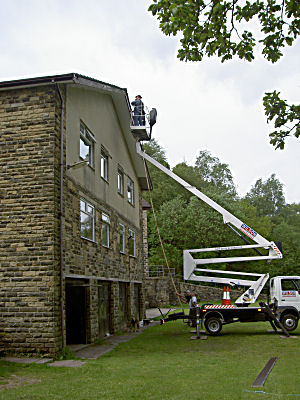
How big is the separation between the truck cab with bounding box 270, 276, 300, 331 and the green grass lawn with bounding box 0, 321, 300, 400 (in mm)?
2431

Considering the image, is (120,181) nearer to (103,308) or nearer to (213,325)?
(103,308)

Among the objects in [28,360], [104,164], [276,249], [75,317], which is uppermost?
[104,164]

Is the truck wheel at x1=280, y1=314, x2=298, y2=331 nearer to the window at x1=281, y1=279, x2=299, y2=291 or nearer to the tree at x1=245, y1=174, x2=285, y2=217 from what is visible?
the window at x1=281, y1=279, x2=299, y2=291

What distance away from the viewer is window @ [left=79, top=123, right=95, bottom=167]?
15.1m

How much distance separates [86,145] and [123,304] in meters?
7.89

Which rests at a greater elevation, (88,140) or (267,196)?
(267,196)

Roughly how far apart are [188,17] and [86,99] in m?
9.87

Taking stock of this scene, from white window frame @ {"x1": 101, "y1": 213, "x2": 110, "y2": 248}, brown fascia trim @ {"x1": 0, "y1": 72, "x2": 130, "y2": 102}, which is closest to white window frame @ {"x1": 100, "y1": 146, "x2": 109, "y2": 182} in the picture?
white window frame @ {"x1": 101, "y1": 213, "x2": 110, "y2": 248}

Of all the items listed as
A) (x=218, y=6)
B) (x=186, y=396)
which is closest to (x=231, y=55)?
(x=218, y=6)

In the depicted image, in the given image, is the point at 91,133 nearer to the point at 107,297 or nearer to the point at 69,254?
the point at 69,254

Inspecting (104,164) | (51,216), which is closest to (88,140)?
(104,164)

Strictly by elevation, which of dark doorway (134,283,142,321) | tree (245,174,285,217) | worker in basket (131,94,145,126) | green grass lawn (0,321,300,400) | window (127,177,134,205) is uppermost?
tree (245,174,285,217)

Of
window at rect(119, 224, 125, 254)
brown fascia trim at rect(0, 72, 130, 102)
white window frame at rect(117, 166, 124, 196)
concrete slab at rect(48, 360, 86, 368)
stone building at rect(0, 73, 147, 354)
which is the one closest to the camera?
concrete slab at rect(48, 360, 86, 368)

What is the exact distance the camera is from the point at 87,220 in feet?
49.5
